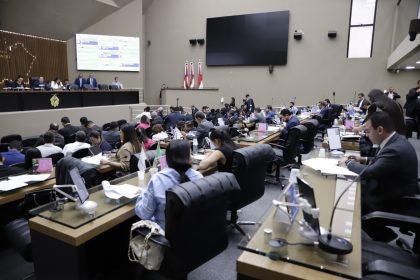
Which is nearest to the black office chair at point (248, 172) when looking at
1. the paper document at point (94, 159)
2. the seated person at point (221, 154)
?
the seated person at point (221, 154)

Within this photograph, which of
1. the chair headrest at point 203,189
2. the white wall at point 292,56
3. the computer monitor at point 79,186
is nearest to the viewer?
the chair headrest at point 203,189

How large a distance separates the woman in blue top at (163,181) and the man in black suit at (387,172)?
1.35 m

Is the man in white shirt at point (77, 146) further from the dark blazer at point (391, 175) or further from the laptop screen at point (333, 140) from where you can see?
the dark blazer at point (391, 175)

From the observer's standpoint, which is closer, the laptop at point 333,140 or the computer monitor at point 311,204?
the computer monitor at point 311,204

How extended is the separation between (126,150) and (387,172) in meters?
2.66

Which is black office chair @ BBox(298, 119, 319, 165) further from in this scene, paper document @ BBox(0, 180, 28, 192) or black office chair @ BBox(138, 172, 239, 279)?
paper document @ BBox(0, 180, 28, 192)

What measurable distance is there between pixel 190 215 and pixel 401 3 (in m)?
12.6

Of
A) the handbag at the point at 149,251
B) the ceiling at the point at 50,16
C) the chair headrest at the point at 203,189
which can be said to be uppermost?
the ceiling at the point at 50,16

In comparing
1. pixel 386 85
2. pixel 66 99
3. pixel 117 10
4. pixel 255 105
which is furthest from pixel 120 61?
pixel 386 85

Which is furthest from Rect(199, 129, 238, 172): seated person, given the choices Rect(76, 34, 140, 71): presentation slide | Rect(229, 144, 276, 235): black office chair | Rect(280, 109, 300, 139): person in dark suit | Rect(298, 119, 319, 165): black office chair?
Rect(76, 34, 140, 71): presentation slide

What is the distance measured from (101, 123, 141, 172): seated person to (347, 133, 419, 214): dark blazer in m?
2.45

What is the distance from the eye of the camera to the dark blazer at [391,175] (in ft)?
7.38

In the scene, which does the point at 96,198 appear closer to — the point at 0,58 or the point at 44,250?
the point at 44,250

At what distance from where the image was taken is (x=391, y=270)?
1368mm
